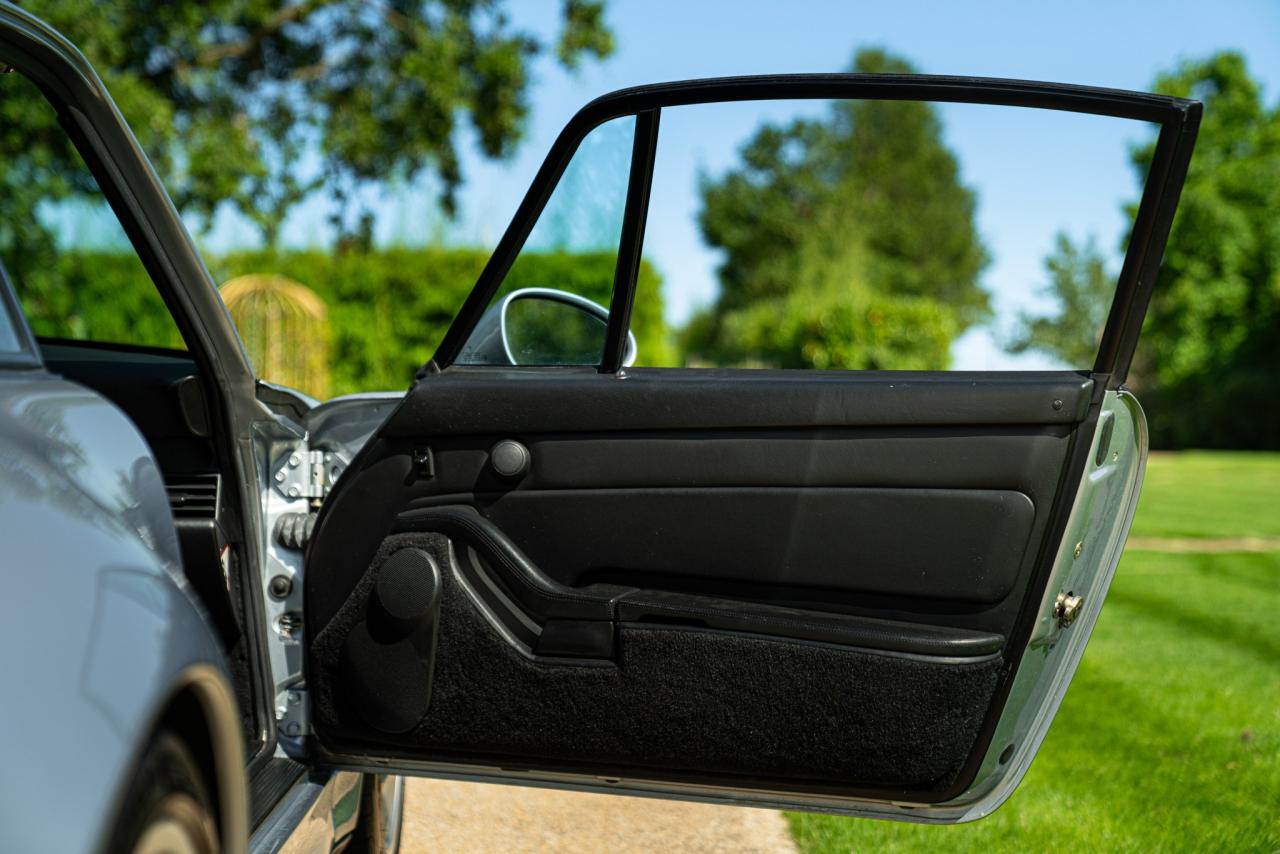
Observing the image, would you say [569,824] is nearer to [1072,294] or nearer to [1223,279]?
[1223,279]

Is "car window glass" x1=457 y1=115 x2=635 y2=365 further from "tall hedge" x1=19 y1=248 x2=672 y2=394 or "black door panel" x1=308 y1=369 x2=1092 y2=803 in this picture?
"tall hedge" x1=19 y1=248 x2=672 y2=394

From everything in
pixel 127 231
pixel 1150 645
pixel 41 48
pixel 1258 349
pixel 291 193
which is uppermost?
pixel 41 48

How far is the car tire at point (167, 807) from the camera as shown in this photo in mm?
1161

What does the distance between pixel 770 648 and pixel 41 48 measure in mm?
1439

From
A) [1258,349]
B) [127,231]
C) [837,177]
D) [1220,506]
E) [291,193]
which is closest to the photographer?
[127,231]

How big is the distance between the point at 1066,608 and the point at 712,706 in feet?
2.05

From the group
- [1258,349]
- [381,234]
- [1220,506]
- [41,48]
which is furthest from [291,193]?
[1258,349]

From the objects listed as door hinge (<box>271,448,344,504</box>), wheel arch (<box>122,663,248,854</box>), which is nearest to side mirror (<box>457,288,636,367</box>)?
door hinge (<box>271,448,344,504</box>)

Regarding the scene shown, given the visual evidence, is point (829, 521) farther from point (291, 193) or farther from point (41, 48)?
point (291, 193)

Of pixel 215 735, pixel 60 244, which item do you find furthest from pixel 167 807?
pixel 60 244

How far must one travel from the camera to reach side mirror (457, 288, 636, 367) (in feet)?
7.31

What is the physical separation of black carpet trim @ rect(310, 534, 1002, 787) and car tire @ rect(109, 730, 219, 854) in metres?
0.67

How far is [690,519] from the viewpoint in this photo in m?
2.07

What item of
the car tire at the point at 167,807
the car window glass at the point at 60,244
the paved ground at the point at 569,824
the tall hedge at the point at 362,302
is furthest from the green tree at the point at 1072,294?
the car tire at the point at 167,807
